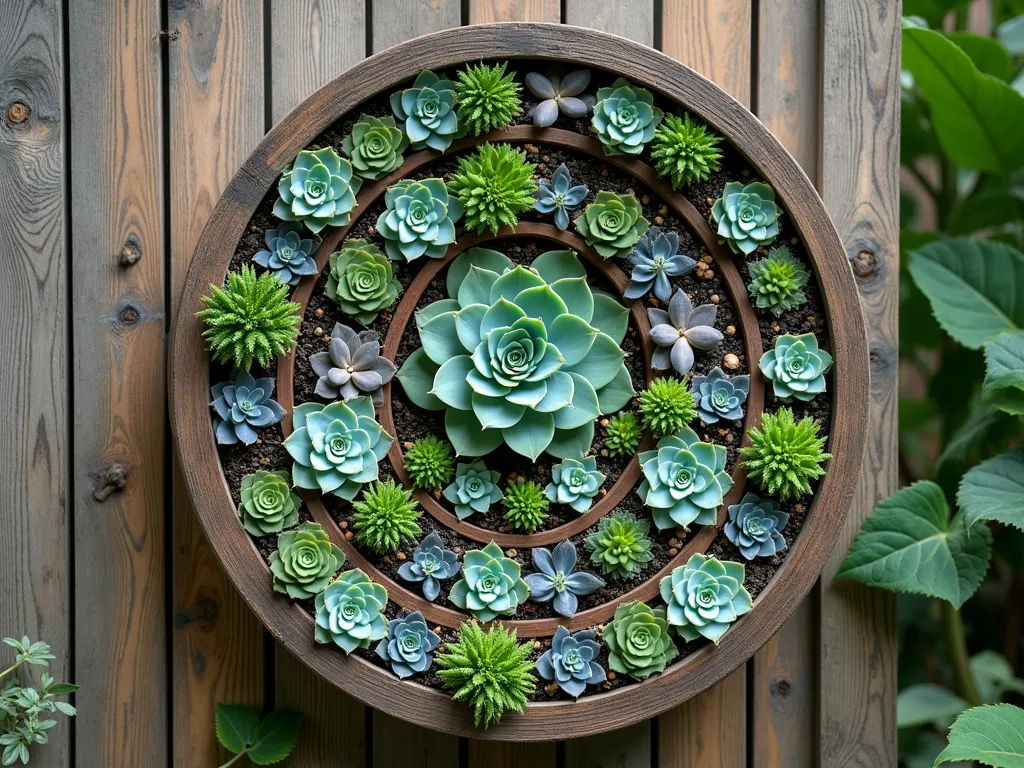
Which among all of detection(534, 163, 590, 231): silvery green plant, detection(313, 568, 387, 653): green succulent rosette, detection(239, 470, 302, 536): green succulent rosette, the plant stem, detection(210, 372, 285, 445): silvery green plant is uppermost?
A: detection(534, 163, 590, 231): silvery green plant

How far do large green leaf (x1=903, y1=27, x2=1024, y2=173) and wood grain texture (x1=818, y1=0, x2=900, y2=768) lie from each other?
0.06 metres

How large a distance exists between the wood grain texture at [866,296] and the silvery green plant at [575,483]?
0.34 meters

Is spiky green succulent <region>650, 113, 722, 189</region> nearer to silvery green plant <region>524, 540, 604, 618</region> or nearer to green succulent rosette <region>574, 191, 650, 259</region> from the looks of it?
green succulent rosette <region>574, 191, 650, 259</region>

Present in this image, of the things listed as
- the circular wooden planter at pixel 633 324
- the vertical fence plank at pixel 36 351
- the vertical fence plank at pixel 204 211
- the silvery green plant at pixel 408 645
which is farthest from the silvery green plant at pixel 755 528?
the vertical fence plank at pixel 36 351

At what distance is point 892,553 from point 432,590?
528 millimetres

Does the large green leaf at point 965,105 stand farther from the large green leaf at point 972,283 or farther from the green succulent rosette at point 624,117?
the green succulent rosette at point 624,117

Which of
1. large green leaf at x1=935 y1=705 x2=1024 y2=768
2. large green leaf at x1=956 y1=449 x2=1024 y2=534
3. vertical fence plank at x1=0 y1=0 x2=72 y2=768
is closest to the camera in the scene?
large green leaf at x1=935 y1=705 x2=1024 y2=768

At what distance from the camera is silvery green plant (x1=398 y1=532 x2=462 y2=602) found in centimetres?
81

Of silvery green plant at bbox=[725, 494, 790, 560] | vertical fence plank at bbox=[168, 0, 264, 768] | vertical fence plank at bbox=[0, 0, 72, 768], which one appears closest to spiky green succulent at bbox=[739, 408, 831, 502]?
silvery green plant at bbox=[725, 494, 790, 560]

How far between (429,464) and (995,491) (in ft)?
2.04

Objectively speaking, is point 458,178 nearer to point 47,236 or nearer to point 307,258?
point 307,258

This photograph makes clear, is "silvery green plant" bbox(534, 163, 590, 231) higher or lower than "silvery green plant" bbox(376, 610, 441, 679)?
higher

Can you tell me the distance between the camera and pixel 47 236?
0.94 m

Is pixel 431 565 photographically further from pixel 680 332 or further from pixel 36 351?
pixel 36 351
